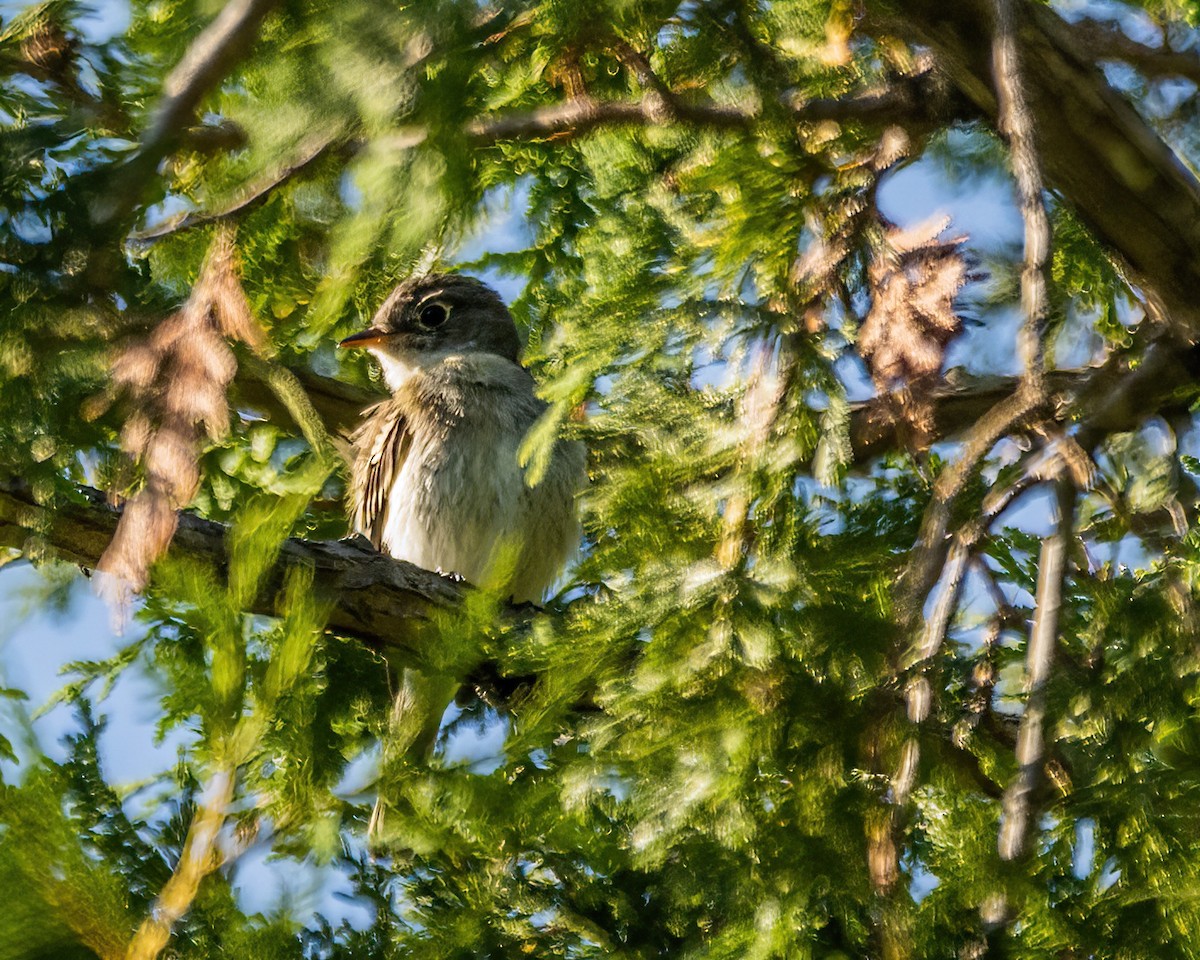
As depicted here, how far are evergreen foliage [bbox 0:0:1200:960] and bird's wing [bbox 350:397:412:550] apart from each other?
2.63m

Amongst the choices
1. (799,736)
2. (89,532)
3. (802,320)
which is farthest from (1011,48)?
(89,532)

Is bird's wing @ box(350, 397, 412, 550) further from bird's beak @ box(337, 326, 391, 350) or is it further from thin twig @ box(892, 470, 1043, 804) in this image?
thin twig @ box(892, 470, 1043, 804)

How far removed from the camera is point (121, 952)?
2395mm

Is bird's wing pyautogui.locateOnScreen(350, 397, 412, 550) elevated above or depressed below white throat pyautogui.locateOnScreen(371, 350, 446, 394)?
below

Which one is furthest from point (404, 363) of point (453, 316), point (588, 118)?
point (588, 118)

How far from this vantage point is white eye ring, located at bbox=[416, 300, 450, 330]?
6.94 meters

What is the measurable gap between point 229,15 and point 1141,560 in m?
3.34

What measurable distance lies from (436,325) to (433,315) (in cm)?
6

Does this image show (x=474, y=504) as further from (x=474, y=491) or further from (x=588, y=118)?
(x=588, y=118)

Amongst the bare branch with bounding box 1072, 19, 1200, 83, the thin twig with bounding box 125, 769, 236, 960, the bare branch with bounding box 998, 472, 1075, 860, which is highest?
the bare branch with bounding box 1072, 19, 1200, 83

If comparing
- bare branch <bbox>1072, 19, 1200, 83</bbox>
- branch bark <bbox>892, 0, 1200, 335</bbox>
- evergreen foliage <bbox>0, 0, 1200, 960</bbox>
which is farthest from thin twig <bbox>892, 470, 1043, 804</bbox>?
bare branch <bbox>1072, 19, 1200, 83</bbox>

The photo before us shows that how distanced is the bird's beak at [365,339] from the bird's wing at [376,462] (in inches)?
11.1

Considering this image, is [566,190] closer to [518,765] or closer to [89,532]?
[89,532]

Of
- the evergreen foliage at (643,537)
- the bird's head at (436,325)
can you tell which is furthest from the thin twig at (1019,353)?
the bird's head at (436,325)
